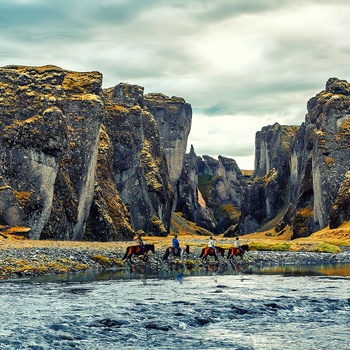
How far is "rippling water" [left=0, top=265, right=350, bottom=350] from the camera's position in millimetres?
24047

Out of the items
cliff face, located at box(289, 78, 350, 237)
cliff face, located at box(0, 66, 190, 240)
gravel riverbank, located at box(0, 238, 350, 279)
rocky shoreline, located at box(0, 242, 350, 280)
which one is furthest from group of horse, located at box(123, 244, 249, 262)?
cliff face, located at box(289, 78, 350, 237)

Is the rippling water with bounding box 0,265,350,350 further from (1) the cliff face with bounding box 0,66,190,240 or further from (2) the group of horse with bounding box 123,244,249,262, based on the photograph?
(1) the cliff face with bounding box 0,66,190,240

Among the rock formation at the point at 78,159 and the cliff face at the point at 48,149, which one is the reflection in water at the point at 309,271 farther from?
the cliff face at the point at 48,149

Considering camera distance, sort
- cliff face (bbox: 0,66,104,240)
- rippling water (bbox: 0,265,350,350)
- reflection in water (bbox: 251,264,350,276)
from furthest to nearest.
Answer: cliff face (bbox: 0,66,104,240)
reflection in water (bbox: 251,264,350,276)
rippling water (bbox: 0,265,350,350)

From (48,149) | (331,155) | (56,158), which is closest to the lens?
(48,149)

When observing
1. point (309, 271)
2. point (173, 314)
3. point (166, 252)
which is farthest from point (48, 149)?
point (173, 314)

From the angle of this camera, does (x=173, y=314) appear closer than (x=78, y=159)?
Yes

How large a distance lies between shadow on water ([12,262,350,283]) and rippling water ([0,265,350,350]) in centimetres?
173

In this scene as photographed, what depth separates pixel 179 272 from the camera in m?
55.0

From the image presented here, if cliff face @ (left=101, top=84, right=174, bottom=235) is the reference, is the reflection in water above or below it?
below

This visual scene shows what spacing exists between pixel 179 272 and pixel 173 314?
83.7ft

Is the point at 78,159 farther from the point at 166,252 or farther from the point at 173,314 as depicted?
the point at 173,314

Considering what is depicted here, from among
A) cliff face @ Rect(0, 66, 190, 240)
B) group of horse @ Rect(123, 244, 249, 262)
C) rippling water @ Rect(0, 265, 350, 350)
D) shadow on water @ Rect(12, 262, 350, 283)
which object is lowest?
shadow on water @ Rect(12, 262, 350, 283)

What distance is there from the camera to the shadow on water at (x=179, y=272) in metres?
46.9
